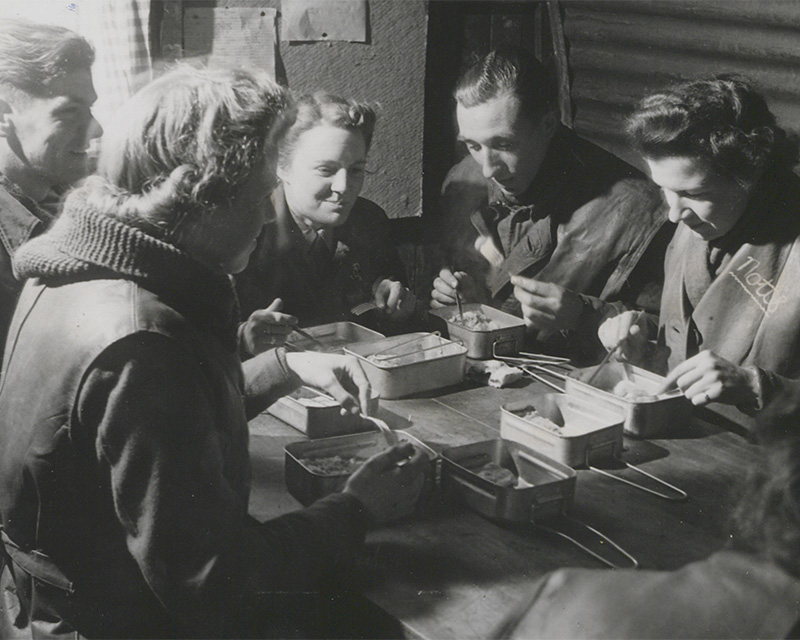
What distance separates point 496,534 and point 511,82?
1952 millimetres

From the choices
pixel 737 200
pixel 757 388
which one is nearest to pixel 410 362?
pixel 757 388

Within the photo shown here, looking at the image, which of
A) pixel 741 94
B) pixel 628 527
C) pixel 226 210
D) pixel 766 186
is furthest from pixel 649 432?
pixel 226 210

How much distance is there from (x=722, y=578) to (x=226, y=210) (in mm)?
1042

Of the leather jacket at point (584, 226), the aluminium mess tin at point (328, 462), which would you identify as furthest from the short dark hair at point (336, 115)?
the aluminium mess tin at point (328, 462)

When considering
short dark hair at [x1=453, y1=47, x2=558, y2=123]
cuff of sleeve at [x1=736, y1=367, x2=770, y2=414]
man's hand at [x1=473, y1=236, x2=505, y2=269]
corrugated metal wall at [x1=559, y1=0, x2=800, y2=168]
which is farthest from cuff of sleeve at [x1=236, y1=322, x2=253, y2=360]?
corrugated metal wall at [x1=559, y1=0, x2=800, y2=168]

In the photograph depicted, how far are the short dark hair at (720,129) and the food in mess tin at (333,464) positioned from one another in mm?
→ 1233

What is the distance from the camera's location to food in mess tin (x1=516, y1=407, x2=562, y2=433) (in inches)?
71.5

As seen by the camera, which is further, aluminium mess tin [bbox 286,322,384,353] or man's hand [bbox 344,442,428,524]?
aluminium mess tin [bbox 286,322,384,353]

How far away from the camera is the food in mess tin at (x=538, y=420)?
71.5 inches

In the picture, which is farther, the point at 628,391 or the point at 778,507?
the point at 628,391

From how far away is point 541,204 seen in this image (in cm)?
325

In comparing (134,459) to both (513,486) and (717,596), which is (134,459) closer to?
(513,486)

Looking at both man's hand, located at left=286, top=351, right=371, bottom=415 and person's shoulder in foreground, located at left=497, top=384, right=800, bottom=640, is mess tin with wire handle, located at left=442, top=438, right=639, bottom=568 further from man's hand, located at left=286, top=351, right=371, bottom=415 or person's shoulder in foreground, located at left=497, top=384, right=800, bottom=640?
man's hand, located at left=286, top=351, right=371, bottom=415

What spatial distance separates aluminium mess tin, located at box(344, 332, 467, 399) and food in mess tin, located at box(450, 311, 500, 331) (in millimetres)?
204
